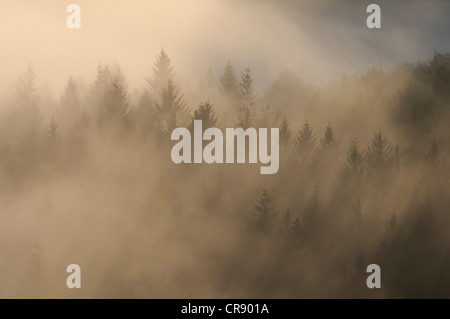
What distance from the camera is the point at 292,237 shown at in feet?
169

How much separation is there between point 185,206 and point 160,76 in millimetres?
11925

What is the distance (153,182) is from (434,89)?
4475 centimetres

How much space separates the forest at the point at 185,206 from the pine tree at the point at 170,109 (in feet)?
0.39

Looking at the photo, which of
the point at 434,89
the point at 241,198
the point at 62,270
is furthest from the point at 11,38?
the point at 434,89

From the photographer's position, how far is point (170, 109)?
46531 millimetres

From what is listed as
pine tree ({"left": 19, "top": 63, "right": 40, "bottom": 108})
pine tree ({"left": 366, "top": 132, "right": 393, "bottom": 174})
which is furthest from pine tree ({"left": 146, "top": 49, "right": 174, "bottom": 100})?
pine tree ({"left": 366, "top": 132, "right": 393, "bottom": 174})

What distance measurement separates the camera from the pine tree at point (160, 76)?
154 ft

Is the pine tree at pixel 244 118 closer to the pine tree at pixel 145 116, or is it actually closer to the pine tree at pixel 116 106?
the pine tree at pixel 145 116

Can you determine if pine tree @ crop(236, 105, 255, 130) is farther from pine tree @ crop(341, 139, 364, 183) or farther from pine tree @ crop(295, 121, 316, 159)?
pine tree @ crop(341, 139, 364, 183)

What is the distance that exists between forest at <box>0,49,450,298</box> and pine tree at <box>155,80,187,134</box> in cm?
12

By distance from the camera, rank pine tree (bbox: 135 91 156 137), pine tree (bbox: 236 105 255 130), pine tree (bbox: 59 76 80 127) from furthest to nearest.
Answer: pine tree (bbox: 236 105 255 130)
pine tree (bbox: 59 76 80 127)
pine tree (bbox: 135 91 156 137)

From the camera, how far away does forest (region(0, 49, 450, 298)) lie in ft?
149

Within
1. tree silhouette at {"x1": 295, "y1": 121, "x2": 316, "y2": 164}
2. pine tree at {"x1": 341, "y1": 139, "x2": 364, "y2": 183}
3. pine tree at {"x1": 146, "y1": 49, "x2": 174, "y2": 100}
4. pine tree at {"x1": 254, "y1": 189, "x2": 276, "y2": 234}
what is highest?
pine tree at {"x1": 146, "y1": 49, "x2": 174, "y2": 100}

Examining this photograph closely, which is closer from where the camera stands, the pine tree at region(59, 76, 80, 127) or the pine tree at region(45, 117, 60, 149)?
the pine tree at region(45, 117, 60, 149)
